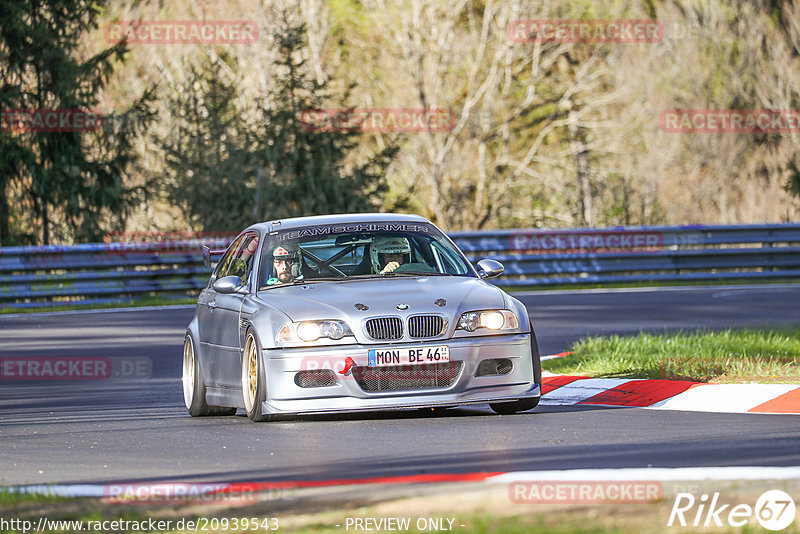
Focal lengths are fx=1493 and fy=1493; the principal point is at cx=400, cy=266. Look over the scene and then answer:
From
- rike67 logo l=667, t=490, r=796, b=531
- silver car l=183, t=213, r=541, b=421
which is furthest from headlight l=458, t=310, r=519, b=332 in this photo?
rike67 logo l=667, t=490, r=796, b=531

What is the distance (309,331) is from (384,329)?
20.0 inches

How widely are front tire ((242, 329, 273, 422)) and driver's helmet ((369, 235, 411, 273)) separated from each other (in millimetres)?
1244

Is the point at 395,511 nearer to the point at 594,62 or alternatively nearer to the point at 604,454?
the point at 604,454

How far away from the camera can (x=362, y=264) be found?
11141 mm

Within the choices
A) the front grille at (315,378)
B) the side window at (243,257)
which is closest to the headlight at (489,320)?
the front grille at (315,378)

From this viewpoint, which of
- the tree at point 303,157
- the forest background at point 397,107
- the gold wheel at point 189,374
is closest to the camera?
the gold wheel at point 189,374

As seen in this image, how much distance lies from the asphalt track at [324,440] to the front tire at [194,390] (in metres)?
0.17

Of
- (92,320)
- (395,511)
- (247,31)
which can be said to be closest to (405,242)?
(395,511)

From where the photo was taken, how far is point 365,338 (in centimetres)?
988

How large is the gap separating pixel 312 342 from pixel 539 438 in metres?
1.87

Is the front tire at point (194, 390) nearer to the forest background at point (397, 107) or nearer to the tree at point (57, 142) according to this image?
the tree at point (57, 142)

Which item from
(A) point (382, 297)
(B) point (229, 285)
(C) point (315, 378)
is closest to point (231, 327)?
(B) point (229, 285)

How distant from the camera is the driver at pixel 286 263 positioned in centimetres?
1099

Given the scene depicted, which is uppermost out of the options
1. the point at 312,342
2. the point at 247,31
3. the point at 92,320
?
the point at 247,31
